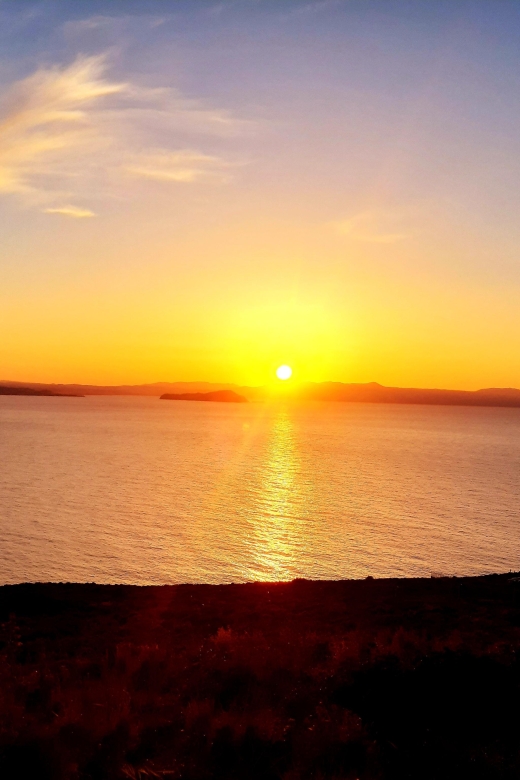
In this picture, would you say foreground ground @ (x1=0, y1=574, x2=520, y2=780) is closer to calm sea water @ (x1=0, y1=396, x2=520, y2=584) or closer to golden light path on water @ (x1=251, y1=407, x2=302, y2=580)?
calm sea water @ (x1=0, y1=396, x2=520, y2=584)

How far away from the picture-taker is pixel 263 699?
11016 mm

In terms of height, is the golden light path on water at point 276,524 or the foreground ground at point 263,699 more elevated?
the foreground ground at point 263,699

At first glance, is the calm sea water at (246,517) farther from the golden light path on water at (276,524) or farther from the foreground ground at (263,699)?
the foreground ground at (263,699)

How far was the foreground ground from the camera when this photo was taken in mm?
8617

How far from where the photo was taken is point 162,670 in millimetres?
12992

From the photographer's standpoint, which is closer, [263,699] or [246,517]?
[263,699]

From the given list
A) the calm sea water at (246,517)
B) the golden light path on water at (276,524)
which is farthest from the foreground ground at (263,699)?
the golden light path on water at (276,524)

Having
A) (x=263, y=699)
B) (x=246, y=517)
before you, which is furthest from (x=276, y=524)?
(x=263, y=699)

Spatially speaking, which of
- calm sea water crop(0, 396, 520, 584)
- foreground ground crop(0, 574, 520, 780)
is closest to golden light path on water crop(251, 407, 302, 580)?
calm sea water crop(0, 396, 520, 584)

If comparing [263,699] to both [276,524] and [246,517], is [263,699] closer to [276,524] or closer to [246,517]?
[276,524]

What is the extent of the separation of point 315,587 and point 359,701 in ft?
52.5

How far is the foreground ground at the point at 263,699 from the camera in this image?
339 inches

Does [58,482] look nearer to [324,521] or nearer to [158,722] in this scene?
[324,521]

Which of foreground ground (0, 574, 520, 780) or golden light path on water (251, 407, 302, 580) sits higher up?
foreground ground (0, 574, 520, 780)
